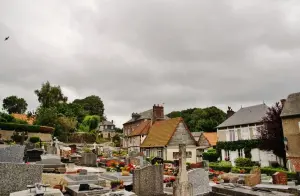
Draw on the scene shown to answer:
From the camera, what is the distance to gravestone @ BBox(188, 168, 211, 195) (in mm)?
11336

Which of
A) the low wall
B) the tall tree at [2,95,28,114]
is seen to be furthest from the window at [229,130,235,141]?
the tall tree at [2,95,28,114]

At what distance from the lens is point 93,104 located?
316 feet

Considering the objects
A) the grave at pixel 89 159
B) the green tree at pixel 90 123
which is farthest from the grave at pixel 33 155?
the green tree at pixel 90 123

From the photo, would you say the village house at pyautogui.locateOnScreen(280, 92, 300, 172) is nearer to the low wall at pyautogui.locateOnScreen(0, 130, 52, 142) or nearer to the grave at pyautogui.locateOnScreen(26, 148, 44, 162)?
the grave at pyautogui.locateOnScreen(26, 148, 44, 162)

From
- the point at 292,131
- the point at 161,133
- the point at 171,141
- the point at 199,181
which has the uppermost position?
the point at 161,133

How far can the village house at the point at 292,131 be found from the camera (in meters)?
27.4

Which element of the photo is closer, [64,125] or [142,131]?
[142,131]

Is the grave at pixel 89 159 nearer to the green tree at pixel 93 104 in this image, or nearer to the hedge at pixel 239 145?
the hedge at pixel 239 145

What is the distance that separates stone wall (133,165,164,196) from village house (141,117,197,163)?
26.3 meters

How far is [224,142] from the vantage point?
130ft

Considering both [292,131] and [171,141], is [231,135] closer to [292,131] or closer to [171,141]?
[171,141]

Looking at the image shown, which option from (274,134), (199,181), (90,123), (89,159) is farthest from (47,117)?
(199,181)

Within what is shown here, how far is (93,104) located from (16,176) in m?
90.0

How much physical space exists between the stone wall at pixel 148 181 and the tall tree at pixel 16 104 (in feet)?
330
